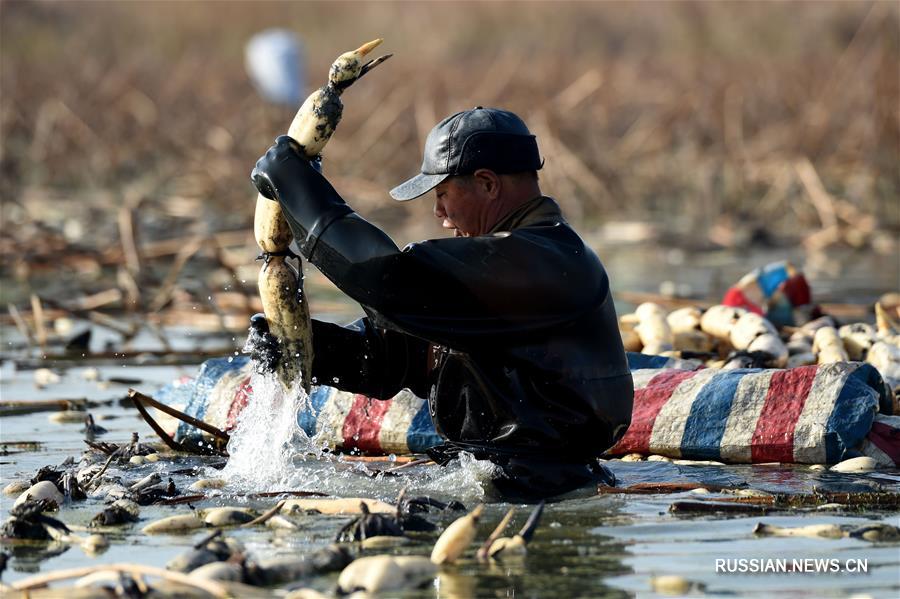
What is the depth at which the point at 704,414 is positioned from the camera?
5.65 m

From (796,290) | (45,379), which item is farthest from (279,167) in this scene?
(796,290)

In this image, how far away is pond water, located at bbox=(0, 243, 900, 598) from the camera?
149 inches

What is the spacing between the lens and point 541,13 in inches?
1788

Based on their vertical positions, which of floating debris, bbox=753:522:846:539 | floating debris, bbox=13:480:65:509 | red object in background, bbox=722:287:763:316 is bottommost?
floating debris, bbox=753:522:846:539

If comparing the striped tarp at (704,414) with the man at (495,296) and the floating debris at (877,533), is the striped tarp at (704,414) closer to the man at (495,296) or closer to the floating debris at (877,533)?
the man at (495,296)

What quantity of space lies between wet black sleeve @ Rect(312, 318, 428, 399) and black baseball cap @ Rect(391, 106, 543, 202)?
57 cm

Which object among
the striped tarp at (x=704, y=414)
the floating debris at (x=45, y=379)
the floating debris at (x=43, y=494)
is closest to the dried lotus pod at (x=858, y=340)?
the striped tarp at (x=704, y=414)

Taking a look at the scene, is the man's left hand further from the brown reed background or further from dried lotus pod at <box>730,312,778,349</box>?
the brown reed background

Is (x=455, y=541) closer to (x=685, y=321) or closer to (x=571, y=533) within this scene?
(x=571, y=533)

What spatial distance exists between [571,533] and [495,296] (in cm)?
69

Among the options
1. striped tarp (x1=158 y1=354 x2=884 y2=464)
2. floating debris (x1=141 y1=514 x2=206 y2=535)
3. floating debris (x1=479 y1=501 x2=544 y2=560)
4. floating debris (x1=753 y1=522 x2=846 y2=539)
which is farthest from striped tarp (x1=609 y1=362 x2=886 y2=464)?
floating debris (x1=141 y1=514 x2=206 y2=535)

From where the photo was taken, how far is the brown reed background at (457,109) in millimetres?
14234

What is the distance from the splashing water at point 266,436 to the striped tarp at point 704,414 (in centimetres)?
27

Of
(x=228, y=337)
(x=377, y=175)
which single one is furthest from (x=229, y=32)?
(x=228, y=337)
